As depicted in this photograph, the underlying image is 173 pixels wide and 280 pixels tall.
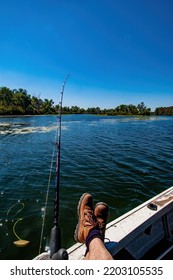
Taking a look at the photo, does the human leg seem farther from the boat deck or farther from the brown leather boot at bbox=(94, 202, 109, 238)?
the boat deck

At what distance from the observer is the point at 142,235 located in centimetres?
359

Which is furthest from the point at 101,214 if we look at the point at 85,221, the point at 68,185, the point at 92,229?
the point at 68,185

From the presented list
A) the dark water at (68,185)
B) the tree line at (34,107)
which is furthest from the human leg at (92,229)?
the tree line at (34,107)

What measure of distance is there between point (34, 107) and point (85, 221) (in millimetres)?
120275

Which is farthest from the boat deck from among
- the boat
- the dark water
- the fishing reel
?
the dark water

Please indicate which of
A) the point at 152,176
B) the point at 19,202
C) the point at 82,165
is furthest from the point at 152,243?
the point at 82,165

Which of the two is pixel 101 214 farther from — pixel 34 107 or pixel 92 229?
pixel 34 107

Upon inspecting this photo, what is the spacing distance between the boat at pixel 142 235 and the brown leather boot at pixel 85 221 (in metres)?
0.17

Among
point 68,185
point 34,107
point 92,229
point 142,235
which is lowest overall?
point 68,185

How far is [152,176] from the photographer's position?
9.30 metres

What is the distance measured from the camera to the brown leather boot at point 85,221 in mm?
2896

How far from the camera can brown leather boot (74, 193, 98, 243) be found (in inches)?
114

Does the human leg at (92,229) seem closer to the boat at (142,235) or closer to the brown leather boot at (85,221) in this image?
the brown leather boot at (85,221)
